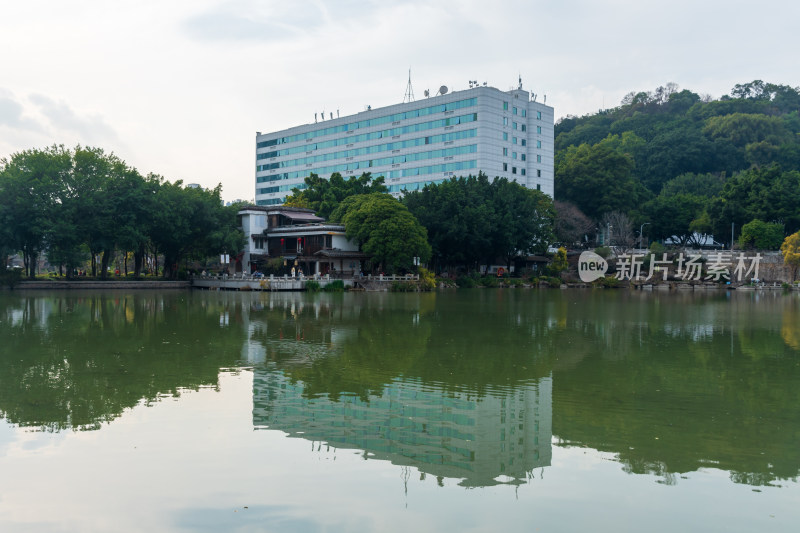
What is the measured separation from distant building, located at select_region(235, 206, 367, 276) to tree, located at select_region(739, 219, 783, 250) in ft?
136

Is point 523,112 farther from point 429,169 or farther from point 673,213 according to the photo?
point 673,213

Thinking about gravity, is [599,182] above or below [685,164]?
below

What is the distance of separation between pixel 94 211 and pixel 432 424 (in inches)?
1992

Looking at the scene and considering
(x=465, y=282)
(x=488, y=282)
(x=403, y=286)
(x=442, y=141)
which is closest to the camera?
(x=403, y=286)

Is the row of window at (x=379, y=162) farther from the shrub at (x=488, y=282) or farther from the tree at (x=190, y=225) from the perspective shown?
the tree at (x=190, y=225)

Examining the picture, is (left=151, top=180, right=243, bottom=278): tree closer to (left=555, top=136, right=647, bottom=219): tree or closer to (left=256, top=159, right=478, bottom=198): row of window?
(left=256, top=159, right=478, bottom=198): row of window

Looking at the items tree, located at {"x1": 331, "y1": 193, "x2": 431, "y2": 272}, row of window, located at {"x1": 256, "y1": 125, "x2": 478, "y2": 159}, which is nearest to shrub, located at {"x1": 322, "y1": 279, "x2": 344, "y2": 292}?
tree, located at {"x1": 331, "y1": 193, "x2": 431, "y2": 272}

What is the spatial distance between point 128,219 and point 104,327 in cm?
3438

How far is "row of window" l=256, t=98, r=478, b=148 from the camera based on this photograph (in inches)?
3140

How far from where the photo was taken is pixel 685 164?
10681cm

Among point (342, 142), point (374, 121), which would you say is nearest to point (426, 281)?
point (374, 121)

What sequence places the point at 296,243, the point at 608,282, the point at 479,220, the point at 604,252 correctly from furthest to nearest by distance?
the point at 604,252 → the point at 608,282 → the point at 296,243 → the point at 479,220

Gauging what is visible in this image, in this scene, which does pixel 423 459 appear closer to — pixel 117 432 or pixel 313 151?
pixel 117 432

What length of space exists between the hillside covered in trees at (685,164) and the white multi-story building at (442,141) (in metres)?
7.40
